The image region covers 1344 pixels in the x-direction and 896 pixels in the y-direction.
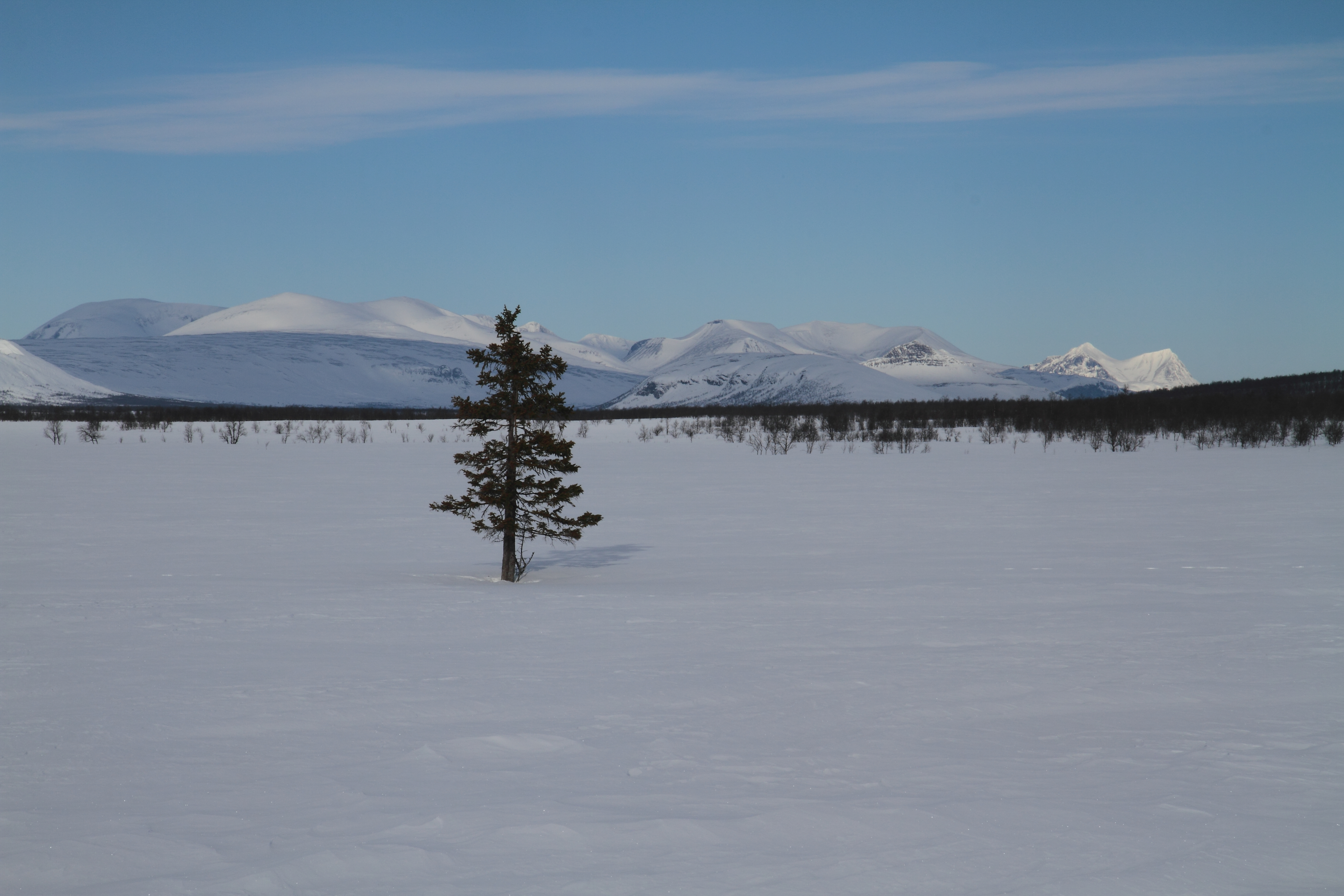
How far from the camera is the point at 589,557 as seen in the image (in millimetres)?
15727

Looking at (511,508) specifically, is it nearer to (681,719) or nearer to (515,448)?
(515,448)

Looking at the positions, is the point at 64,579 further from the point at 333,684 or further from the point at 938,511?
the point at 938,511

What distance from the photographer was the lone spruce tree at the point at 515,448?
13.3m

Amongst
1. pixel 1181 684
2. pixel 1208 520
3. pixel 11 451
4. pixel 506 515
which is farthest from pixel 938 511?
pixel 11 451

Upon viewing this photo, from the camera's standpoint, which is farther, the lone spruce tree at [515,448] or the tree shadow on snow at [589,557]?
the tree shadow on snow at [589,557]

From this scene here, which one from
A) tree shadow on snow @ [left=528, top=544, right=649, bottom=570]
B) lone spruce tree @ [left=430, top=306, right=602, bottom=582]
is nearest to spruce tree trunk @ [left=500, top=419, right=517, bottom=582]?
lone spruce tree @ [left=430, top=306, right=602, bottom=582]

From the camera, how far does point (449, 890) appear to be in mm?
4141

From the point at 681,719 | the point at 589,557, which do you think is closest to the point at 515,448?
the point at 589,557

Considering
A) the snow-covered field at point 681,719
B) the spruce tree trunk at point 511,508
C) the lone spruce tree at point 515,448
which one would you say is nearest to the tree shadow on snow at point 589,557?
the snow-covered field at point 681,719

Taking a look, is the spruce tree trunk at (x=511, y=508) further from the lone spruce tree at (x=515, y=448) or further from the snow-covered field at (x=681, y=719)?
the snow-covered field at (x=681, y=719)

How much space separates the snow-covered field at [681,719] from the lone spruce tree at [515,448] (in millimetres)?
773

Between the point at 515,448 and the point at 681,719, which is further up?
the point at 515,448

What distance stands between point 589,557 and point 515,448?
284cm

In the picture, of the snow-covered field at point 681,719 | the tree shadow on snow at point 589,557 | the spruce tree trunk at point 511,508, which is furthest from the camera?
the tree shadow on snow at point 589,557
